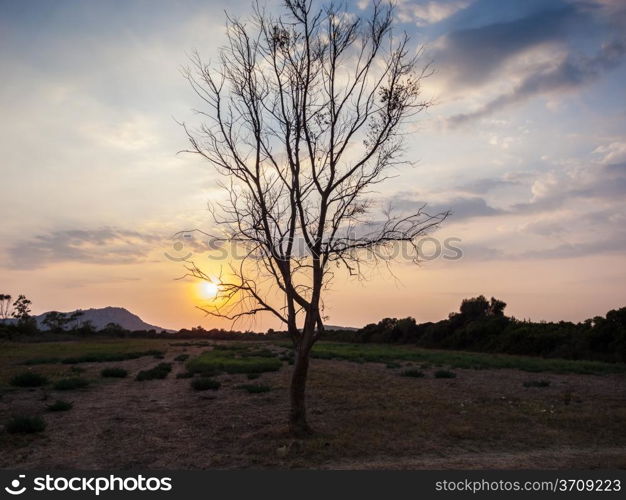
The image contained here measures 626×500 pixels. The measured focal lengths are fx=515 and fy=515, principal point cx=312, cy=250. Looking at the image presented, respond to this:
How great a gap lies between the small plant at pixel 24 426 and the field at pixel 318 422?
2 centimetres

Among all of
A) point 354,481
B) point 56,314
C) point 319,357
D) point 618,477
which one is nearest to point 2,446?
point 354,481

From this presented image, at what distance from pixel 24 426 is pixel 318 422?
7.13 metres

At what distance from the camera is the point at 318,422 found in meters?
13.7

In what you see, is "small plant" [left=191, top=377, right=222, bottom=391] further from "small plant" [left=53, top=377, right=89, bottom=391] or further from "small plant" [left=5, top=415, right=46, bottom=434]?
"small plant" [left=5, top=415, right=46, bottom=434]

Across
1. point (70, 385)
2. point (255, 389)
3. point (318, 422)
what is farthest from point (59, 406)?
point (318, 422)

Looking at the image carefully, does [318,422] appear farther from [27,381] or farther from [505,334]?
[505,334]

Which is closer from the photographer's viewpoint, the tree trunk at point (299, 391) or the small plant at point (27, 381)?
the tree trunk at point (299, 391)

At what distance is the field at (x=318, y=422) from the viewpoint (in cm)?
1052

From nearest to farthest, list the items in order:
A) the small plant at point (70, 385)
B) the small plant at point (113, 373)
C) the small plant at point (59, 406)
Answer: the small plant at point (59, 406)
the small plant at point (70, 385)
the small plant at point (113, 373)

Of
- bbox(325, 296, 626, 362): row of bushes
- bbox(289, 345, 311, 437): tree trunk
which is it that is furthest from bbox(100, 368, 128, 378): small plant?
bbox(325, 296, 626, 362): row of bushes

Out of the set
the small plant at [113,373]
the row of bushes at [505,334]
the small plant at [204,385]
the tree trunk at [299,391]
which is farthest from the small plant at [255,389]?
the row of bushes at [505,334]

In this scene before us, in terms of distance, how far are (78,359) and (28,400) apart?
16.6 m

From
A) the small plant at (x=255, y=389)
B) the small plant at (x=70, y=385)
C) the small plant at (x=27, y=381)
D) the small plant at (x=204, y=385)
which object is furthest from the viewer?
the small plant at (x=204, y=385)

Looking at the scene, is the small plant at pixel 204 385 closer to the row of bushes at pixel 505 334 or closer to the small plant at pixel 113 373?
the small plant at pixel 113 373
